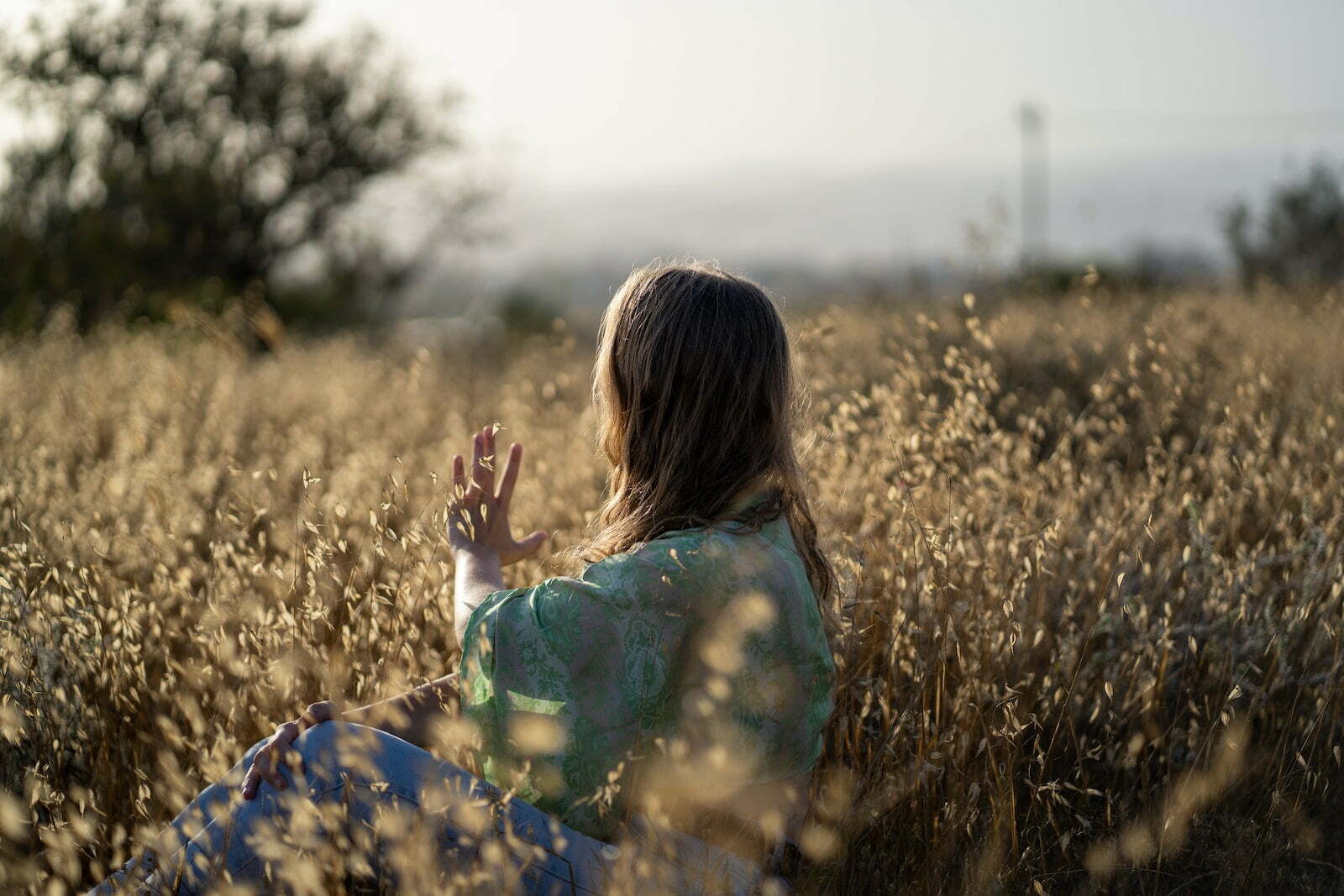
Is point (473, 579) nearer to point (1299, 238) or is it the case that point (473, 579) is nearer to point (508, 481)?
point (508, 481)

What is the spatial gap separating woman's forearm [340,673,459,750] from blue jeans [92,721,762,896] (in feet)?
0.36

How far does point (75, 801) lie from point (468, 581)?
2.86ft

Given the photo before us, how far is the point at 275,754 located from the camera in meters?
1.62

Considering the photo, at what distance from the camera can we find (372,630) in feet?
6.52

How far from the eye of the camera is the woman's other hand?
5.35 feet

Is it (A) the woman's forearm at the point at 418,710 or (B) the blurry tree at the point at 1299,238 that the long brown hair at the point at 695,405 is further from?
(B) the blurry tree at the point at 1299,238

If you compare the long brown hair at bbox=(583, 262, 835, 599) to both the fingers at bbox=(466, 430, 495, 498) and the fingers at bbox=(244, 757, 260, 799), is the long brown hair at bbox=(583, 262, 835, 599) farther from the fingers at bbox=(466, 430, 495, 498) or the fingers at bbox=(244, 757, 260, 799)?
the fingers at bbox=(244, 757, 260, 799)

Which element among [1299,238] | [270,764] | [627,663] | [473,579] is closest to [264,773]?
[270,764]

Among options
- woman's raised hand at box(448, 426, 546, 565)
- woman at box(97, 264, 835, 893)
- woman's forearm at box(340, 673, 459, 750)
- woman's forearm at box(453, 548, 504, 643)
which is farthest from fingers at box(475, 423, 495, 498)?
woman's forearm at box(340, 673, 459, 750)

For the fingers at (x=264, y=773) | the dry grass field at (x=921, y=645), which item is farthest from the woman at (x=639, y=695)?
the dry grass field at (x=921, y=645)

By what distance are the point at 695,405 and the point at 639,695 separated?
1.45 ft

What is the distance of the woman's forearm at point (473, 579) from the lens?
1810 millimetres

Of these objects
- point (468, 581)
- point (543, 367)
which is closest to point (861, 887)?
point (468, 581)

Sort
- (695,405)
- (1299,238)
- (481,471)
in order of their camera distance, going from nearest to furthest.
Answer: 1. (695,405)
2. (481,471)
3. (1299,238)
